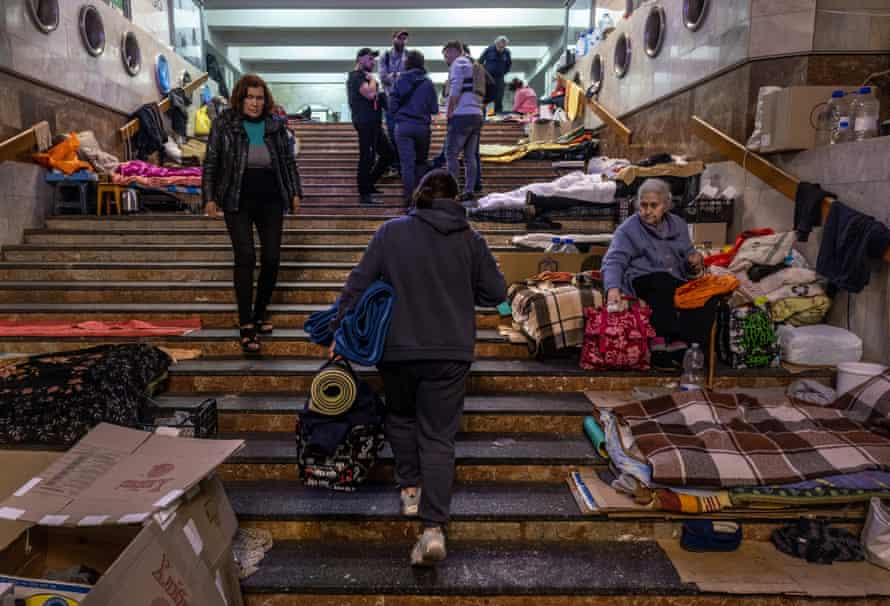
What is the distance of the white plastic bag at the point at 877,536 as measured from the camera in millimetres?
2512

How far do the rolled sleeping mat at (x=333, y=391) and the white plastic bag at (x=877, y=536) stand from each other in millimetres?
2312

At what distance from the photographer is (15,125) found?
5.95 metres

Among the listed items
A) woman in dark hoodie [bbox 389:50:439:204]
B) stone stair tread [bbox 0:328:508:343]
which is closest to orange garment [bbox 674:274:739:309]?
stone stair tread [bbox 0:328:508:343]

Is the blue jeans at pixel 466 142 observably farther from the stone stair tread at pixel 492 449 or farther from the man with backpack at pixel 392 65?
the stone stair tread at pixel 492 449

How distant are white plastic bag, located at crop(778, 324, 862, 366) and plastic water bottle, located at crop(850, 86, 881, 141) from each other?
137cm

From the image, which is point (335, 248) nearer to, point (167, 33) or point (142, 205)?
point (142, 205)

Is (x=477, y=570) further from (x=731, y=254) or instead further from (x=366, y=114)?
(x=366, y=114)

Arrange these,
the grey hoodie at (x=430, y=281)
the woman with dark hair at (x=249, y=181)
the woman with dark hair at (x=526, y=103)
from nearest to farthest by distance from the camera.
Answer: the grey hoodie at (x=430, y=281) < the woman with dark hair at (x=249, y=181) < the woman with dark hair at (x=526, y=103)

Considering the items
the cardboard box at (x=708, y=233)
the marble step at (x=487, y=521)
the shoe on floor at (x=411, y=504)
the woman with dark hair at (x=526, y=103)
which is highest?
the woman with dark hair at (x=526, y=103)

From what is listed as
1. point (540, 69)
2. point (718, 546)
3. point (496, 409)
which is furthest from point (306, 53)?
point (718, 546)

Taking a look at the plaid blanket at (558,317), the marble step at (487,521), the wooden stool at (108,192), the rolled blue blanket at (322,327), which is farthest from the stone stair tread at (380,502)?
the wooden stool at (108,192)

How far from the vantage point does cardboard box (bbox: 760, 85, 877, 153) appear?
14.9 ft

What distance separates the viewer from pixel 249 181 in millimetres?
3855

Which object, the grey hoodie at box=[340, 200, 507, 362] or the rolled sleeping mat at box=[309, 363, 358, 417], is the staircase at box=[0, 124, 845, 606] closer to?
the rolled sleeping mat at box=[309, 363, 358, 417]
